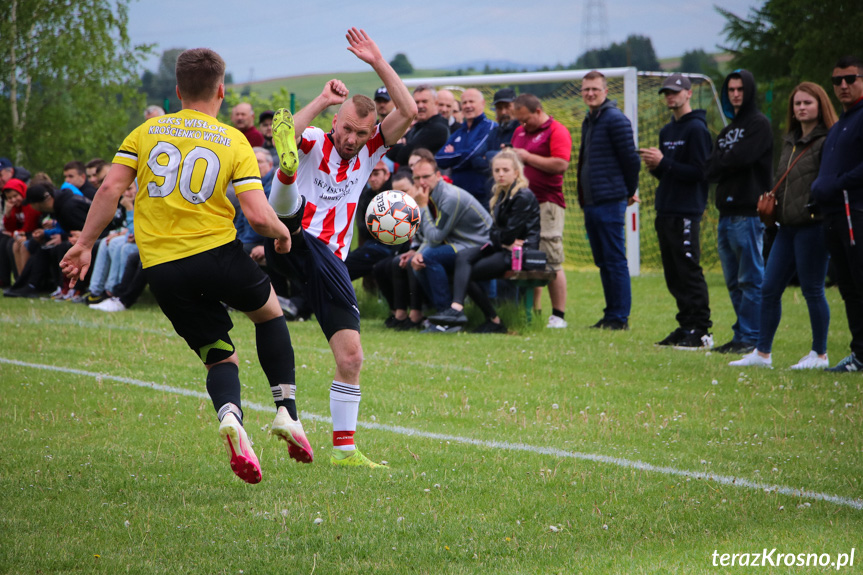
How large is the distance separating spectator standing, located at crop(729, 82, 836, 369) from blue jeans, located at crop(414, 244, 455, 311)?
12.1 feet

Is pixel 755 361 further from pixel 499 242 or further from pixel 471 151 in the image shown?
pixel 471 151

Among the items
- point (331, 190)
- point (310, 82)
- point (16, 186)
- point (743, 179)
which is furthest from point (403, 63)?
point (331, 190)

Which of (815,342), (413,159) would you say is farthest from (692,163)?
(413,159)

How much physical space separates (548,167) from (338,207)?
20.8 feet

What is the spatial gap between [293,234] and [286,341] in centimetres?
66

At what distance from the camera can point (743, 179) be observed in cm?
924

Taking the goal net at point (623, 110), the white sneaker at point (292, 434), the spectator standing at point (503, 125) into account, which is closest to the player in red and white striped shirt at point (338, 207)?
the white sneaker at point (292, 434)

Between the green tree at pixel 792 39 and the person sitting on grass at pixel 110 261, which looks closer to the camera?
the person sitting on grass at pixel 110 261

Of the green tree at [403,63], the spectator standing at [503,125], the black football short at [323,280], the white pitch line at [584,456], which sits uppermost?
the green tree at [403,63]

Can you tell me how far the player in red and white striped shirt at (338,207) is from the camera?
207 inches

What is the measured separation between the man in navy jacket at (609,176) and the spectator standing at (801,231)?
2575mm

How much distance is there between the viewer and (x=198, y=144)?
14.3 ft

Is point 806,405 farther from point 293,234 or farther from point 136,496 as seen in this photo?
point 136,496

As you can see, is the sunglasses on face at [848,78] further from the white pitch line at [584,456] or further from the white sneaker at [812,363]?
the white pitch line at [584,456]
